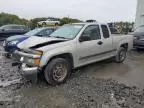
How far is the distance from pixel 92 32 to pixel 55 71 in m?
2.14

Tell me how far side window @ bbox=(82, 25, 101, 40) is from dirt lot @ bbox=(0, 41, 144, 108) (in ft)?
3.94

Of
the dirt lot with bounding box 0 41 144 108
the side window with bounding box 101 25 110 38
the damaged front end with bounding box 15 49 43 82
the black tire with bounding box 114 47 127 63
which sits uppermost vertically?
the side window with bounding box 101 25 110 38

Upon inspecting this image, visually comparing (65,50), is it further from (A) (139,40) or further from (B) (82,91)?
(A) (139,40)

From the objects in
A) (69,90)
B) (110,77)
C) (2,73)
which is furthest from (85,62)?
(2,73)

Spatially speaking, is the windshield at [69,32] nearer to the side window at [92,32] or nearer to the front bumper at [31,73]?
the side window at [92,32]

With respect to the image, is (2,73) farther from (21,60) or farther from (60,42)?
(60,42)

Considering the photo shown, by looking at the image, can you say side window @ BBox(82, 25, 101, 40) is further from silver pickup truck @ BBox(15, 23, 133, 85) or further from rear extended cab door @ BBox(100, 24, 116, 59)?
rear extended cab door @ BBox(100, 24, 116, 59)

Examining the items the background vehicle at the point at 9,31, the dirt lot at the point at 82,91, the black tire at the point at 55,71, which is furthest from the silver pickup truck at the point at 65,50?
the background vehicle at the point at 9,31

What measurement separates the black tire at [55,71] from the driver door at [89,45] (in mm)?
663

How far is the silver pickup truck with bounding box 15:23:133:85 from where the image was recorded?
561cm

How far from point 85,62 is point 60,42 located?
1.26 metres

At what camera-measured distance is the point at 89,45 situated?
22.3 feet

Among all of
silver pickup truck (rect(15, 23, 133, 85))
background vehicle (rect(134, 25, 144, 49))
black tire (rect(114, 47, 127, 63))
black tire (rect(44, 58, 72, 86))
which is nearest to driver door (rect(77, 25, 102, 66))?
silver pickup truck (rect(15, 23, 133, 85))

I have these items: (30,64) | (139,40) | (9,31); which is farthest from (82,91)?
(9,31)
